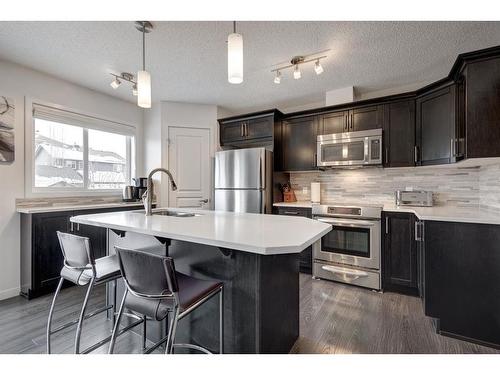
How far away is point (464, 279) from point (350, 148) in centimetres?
176

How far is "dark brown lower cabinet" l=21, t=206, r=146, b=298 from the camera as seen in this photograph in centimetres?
248

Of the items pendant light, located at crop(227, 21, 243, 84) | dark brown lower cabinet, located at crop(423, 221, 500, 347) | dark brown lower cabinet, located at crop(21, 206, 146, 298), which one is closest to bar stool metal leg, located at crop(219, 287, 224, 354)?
pendant light, located at crop(227, 21, 243, 84)

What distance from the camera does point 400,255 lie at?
8.46 feet

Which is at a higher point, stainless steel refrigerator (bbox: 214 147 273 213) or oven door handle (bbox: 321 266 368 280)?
stainless steel refrigerator (bbox: 214 147 273 213)

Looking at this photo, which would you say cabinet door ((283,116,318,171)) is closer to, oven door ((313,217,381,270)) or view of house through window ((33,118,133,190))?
oven door ((313,217,381,270))

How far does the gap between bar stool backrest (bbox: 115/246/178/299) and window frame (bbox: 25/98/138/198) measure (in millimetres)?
2455

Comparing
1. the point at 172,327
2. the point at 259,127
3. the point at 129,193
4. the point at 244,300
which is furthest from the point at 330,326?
the point at 129,193

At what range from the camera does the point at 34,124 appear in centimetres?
278

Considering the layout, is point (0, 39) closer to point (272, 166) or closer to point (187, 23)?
point (187, 23)

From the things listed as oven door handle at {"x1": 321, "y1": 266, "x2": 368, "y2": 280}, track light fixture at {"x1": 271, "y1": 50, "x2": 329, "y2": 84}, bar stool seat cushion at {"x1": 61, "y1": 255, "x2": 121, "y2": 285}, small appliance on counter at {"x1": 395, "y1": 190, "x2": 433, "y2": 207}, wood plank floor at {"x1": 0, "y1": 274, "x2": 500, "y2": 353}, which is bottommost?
wood plank floor at {"x1": 0, "y1": 274, "x2": 500, "y2": 353}

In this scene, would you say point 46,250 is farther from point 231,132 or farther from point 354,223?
point 354,223

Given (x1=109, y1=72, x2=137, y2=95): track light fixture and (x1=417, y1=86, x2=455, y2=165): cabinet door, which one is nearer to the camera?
(x1=417, y1=86, x2=455, y2=165): cabinet door

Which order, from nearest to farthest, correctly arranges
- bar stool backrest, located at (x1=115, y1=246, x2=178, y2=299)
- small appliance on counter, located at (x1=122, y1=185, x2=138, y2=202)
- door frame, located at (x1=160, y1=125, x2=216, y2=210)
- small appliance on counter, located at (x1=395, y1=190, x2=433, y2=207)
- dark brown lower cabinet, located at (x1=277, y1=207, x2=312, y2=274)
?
bar stool backrest, located at (x1=115, y1=246, x2=178, y2=299)
small appliance on counter, located at (x1=395, y1=190, x2=433, y2=207)
dark brown lower cabinet, located at (x1=277, y1=207, x2=312, y2=274)
small appliance on counter, located at (x1=122, y1=185, x2=138, y2=202)
door frame, located at (x1=160, y1=125, x2=216, y2=210)
